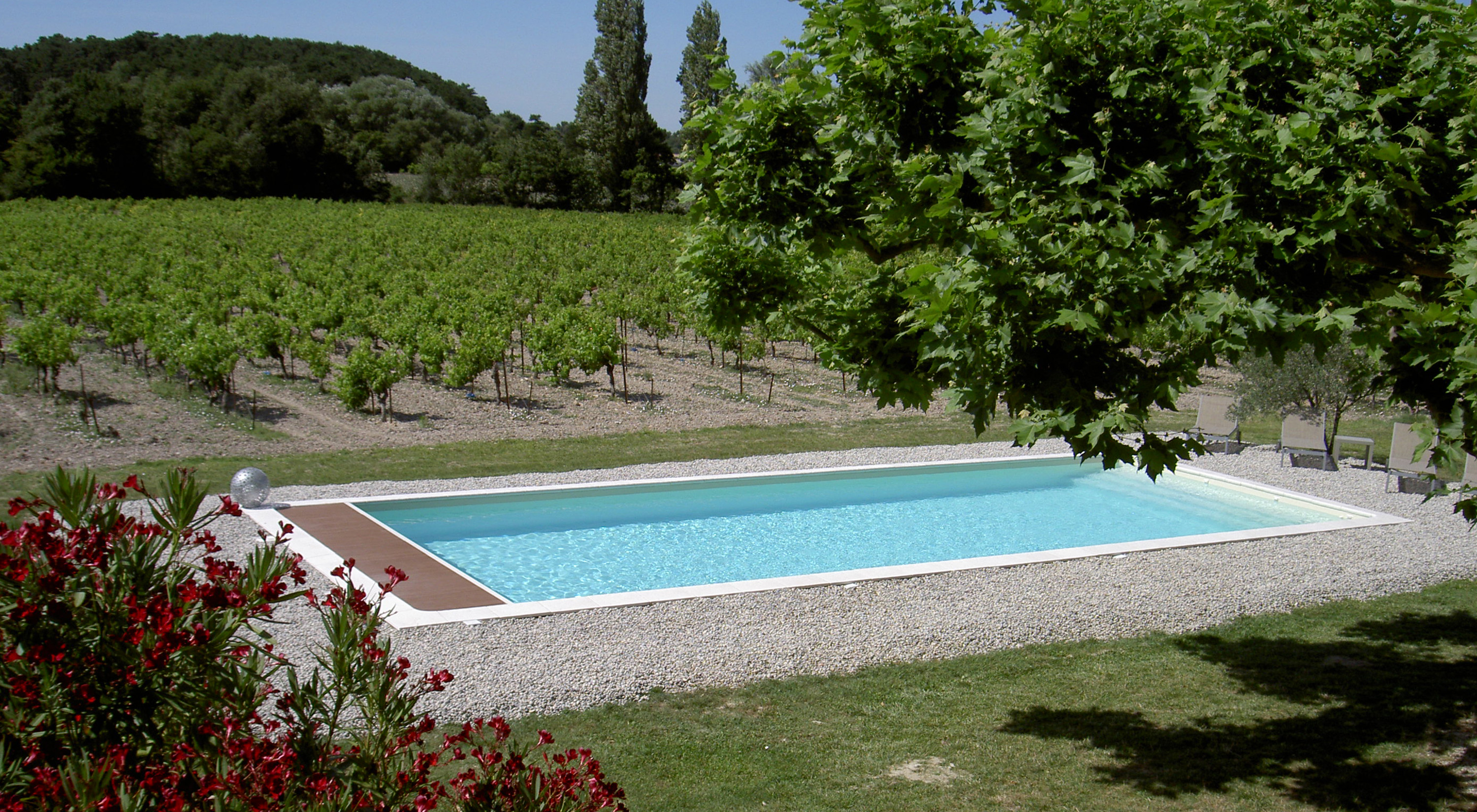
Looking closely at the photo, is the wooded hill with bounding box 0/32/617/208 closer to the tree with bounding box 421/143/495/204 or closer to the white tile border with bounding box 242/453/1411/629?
the tree with bounding box 421/143/495/204

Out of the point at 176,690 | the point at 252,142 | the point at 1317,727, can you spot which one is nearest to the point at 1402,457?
the point at 1317,727

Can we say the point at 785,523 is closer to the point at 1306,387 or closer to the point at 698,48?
the point at 1306,387

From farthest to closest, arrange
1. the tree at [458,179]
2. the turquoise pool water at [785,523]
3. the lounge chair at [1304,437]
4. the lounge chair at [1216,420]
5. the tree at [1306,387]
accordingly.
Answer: the tree at [458,179] → the lounge chair at [1216,420] → the lounge chair at [1304,437] → the tree at [1306,387] → the turquoise pool water at [785,523]

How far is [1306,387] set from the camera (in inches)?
552

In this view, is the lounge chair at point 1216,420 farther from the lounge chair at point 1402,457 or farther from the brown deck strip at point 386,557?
the brown deck strip at point 386,557

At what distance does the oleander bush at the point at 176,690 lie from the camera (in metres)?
2.31

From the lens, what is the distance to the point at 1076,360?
4.22 m

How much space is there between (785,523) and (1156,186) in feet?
27.1

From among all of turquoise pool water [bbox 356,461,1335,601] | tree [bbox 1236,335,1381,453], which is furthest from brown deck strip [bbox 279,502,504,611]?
tree [bbox 1236,335,1381,453]

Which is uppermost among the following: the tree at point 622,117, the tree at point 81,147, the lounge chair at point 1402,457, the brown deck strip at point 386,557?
the tree at point 622,117

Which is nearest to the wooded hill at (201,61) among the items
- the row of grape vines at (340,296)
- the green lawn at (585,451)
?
the row of grape vines at (340,296)

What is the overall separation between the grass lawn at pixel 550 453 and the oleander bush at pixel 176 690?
9.95m

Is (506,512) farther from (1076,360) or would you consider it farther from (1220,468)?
(1220,468)

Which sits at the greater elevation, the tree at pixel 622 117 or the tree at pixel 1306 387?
the tree at pixel 622 117
